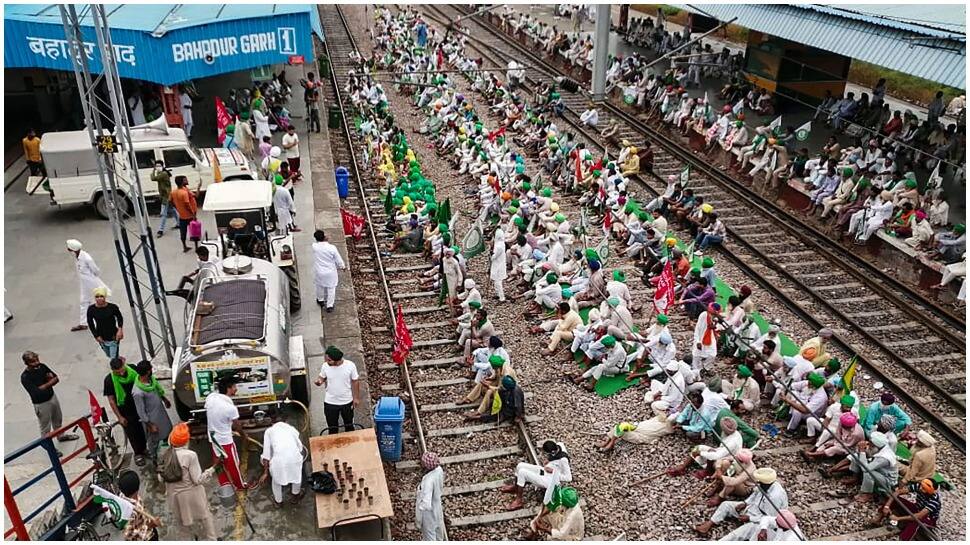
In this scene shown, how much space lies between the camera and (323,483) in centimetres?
820

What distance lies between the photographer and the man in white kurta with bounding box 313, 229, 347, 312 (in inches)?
489

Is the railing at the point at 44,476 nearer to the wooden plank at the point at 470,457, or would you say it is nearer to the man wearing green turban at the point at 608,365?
the wooden plank at the point at 470,457

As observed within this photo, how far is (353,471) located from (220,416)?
158cm

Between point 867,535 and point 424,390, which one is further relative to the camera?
point 424,390

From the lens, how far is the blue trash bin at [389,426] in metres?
9.55

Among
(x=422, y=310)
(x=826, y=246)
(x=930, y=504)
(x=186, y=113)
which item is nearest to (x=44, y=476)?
(x=422, y=310)

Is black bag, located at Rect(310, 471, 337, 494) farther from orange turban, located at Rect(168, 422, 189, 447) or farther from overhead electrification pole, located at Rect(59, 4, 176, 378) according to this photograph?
overhead electrification pole, located at Rect(59, 4, 176, 378)

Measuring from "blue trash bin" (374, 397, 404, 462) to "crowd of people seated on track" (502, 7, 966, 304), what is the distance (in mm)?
10223

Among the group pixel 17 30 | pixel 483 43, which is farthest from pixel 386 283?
pixel 483 43

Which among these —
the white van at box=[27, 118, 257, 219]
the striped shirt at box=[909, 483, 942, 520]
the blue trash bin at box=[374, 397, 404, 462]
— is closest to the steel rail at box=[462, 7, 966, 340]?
the striped shirt at box=[909, 483, 942, 520]

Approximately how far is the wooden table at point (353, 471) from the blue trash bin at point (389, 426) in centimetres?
35

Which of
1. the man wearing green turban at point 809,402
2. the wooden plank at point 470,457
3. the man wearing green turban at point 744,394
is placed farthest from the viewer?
the man wearing green turban at point 744,394

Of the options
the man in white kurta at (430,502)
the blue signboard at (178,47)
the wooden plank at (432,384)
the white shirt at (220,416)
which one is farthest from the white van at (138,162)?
the man in white kurta at (430,502)

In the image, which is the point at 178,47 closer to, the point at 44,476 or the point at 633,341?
the point at 44,476
